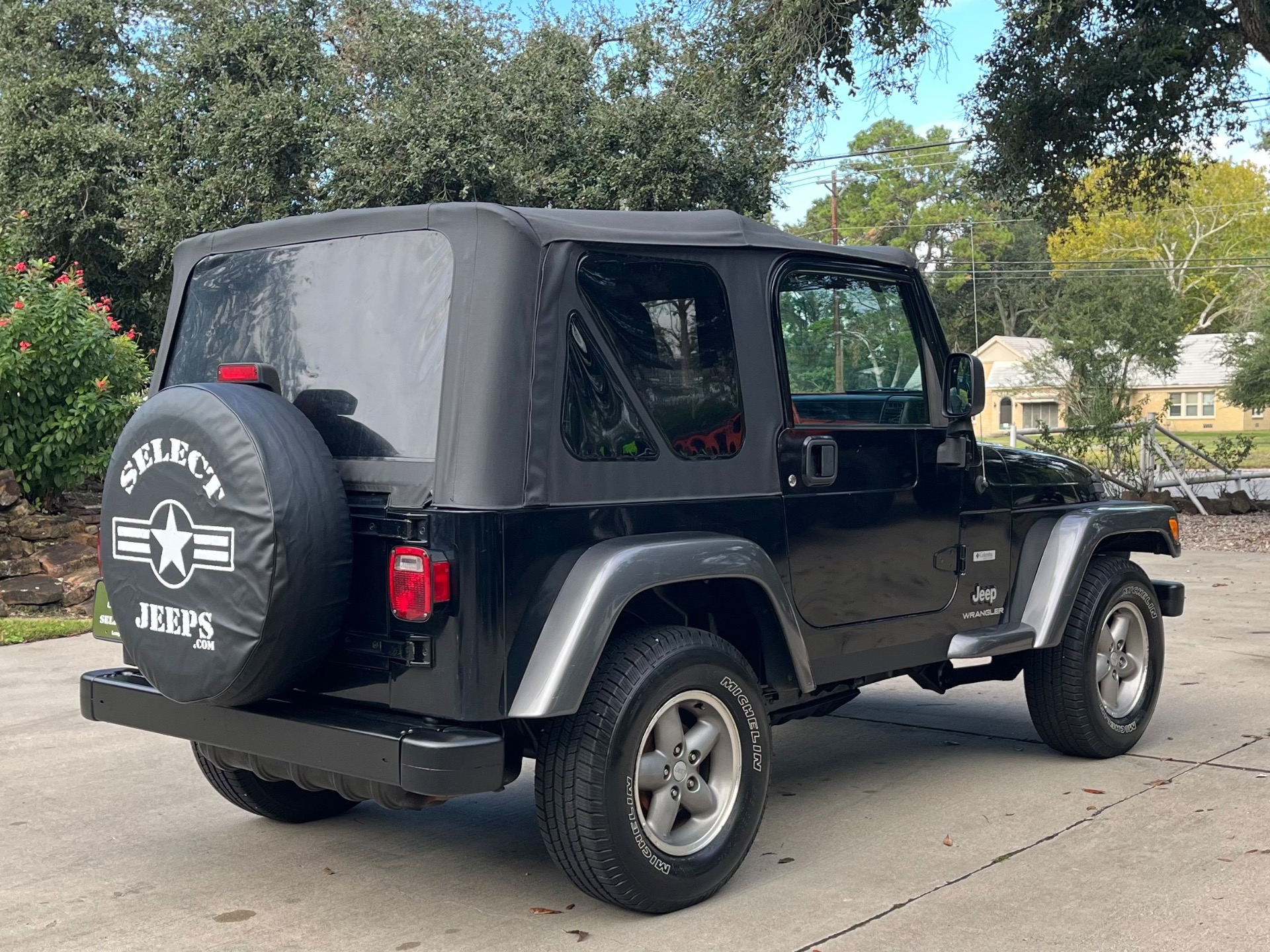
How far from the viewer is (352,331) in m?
4.28

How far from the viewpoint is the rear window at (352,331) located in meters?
4.08

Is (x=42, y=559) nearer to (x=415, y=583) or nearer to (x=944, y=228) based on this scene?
(x=415, y=583)

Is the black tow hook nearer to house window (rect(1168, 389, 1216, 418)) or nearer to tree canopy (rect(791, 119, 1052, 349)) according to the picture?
house window (rect(1168, 389, 1216, 418))

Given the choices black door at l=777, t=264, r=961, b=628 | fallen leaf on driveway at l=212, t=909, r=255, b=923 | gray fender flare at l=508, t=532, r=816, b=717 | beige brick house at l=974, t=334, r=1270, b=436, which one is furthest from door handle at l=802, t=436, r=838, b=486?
beige brick house at l=974, t=334, r=1270, b=436

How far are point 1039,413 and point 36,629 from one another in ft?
159

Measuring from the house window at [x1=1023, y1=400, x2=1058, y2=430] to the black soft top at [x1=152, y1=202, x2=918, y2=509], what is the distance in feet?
114

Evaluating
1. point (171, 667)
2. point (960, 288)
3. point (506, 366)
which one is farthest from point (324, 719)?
point (960, 288)

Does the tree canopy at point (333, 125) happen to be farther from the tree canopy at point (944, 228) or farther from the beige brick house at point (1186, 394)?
the tree canopy at point (944, 228)

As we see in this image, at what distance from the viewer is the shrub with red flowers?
34.6ft

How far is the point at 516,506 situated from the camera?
390 centimetres

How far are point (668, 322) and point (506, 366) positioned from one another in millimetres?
700

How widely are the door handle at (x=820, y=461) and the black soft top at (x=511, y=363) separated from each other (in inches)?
11.0

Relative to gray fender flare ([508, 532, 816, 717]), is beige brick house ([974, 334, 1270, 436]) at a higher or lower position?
higher

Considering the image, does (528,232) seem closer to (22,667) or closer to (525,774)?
(525,774)
